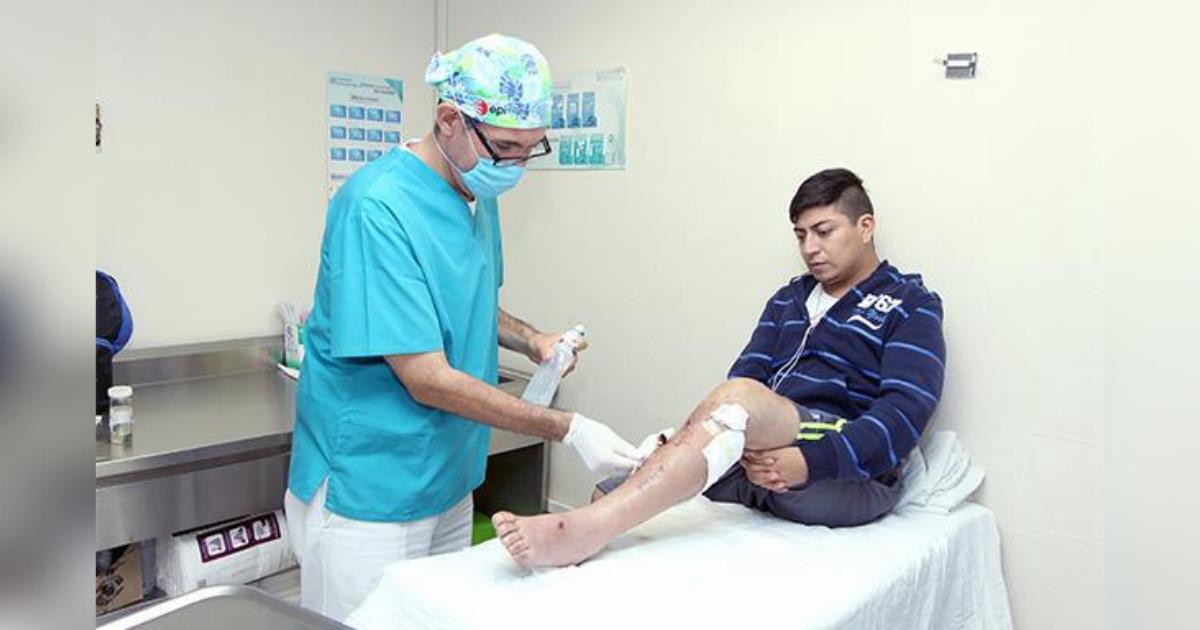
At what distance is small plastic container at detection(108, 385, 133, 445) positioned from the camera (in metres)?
2.02

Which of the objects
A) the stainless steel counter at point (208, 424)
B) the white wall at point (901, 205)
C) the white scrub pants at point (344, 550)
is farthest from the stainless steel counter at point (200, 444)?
the white wall at point (901, 205)

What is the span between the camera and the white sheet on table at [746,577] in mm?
1386

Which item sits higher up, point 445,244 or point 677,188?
point 677,188

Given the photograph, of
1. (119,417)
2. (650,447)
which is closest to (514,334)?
(650,447)

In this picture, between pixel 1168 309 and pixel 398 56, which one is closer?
pixel 1168 309

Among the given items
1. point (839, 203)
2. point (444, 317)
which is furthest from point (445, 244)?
point (839, 203)

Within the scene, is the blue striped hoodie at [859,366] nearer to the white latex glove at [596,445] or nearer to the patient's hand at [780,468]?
the patient's hand at [780,468]

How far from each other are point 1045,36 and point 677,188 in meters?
0.94

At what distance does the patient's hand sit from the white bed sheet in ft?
0.31

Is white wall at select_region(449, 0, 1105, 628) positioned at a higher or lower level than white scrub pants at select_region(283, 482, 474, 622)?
higher

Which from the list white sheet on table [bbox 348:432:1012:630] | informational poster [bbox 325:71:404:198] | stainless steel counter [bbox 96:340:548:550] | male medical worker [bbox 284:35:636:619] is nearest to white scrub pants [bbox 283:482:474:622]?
male medical worker [bbox 284:35:636:619]

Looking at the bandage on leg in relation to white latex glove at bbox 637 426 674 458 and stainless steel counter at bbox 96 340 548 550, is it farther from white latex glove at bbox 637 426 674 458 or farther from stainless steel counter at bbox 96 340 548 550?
stainless steel counter at bbox 96 340 548 550

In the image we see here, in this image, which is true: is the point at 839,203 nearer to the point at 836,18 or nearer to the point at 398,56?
the point at 836,18

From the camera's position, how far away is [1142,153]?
1.75m
